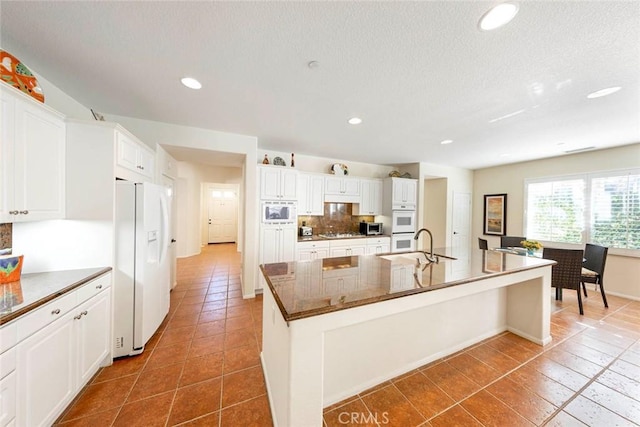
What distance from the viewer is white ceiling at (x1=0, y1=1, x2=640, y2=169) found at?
1.25m

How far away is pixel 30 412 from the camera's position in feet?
3.86

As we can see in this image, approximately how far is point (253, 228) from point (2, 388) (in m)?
2.57

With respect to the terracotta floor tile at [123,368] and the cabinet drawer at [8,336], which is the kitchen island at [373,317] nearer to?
the terracotta floor tile at [123,368]

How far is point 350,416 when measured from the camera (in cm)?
148

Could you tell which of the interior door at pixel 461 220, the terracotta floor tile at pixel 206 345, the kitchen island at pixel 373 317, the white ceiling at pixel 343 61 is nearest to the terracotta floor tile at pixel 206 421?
the kitchen island at pixel 373 317

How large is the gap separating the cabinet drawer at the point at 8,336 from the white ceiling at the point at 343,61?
5.79ft

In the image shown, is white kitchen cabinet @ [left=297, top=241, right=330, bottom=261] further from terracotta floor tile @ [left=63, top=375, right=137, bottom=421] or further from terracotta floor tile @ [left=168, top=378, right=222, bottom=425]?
terracotta floor tile @ [left=63, top=375, right=137, bottom=421]

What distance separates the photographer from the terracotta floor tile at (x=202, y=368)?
1792 mm

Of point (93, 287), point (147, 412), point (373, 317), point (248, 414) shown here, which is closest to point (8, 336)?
point (93, 287)

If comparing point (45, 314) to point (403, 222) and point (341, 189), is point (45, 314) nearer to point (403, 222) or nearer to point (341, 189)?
point (341, 189)

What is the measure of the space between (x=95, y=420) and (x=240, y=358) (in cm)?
97

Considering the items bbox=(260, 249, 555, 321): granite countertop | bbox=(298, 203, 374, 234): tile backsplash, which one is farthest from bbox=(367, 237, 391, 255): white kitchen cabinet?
bbox=(260, 249, 555, 321): granite countertop

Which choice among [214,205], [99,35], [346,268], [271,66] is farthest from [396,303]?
[214,205]

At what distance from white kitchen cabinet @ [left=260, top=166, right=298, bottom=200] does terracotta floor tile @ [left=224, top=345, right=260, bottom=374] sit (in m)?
2.18
